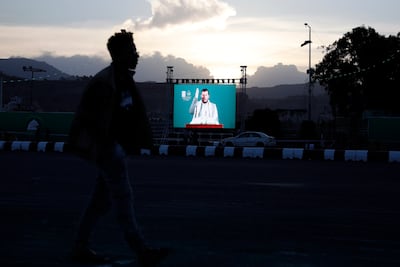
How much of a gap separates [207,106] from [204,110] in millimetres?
305

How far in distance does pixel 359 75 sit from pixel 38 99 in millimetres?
92858

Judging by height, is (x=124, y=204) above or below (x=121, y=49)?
below

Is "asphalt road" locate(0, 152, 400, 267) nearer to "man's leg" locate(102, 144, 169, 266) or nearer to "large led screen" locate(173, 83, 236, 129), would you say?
"man's leg" locate(102, 144, 169, 266)

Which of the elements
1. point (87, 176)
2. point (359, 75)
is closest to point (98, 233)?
point (87, 176)

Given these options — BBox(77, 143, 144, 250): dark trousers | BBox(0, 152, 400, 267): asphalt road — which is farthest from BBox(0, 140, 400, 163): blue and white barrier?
BBox(77, 143, 144, 250): dark trousers

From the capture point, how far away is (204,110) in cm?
4053

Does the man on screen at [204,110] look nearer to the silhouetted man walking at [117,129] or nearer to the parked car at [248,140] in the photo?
the parked car at [248,140]

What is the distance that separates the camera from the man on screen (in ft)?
132

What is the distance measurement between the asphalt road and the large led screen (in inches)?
1060

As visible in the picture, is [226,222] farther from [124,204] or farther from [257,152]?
[257,152]

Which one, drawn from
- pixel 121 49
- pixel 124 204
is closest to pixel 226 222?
pixel 124 204

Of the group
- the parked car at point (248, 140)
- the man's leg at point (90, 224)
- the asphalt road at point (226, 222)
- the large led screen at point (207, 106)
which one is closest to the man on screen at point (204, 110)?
the large led screen at point (207, 106)

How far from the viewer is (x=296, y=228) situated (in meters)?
7.00

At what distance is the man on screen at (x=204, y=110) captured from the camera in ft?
132
